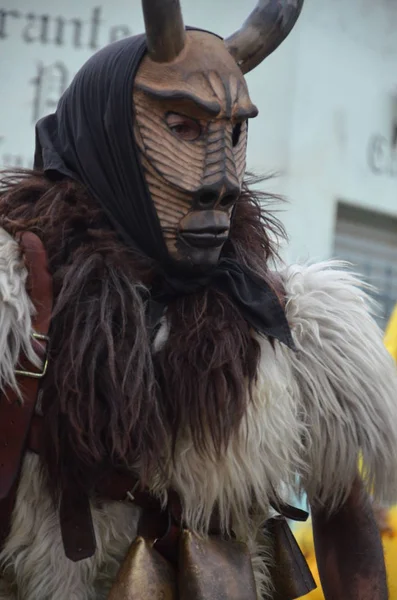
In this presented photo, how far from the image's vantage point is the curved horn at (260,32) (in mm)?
1795

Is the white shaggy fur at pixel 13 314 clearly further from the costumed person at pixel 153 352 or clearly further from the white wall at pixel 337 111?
the white wall at pixel 337 111

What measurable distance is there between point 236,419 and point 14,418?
331mm

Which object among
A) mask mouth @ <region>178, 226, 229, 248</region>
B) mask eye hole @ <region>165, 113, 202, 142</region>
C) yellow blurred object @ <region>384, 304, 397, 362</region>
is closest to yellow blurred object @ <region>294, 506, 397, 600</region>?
yellow blurred object @ <region>384, 304, 397, 362</region>

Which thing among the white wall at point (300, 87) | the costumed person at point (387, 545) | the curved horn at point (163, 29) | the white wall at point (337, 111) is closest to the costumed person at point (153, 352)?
the curved horn at point (163, 29)

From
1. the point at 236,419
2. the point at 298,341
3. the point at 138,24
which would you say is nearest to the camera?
the point at 236,419

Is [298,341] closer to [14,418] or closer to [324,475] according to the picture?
[324,475]

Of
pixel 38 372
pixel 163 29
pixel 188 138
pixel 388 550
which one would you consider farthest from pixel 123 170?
pixel 388 550

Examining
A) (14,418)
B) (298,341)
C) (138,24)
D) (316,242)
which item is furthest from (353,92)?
(14,418)

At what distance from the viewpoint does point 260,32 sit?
180cm

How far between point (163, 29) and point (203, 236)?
30 centimetres

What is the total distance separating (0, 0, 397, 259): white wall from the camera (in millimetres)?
4316

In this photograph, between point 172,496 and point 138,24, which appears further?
A: point 138,24

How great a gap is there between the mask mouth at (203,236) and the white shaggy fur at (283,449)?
5.8 inches

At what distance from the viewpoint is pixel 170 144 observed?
5.61ft
